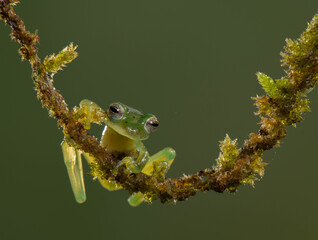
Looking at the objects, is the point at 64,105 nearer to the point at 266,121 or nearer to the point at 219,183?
the point at 219,183

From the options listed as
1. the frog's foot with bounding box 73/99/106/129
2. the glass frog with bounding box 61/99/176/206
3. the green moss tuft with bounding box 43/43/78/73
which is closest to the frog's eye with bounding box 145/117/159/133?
the glass frog with bounding box 61/99/176/206

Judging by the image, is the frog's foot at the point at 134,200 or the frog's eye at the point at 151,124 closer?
the frog's eye at the point at 151,124

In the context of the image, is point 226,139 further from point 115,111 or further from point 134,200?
point 134,200

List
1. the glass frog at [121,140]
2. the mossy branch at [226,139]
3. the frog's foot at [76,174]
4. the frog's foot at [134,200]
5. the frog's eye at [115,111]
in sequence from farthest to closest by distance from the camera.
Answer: the frog's foot at [134,200]
the frog's foot at [76,174]
the frog's eye at [115,111]
the glass frog at [121,140]
the mossy branch at [226,139]

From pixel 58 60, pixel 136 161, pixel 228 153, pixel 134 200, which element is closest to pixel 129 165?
pixel 136 161

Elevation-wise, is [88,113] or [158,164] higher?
[88,113]

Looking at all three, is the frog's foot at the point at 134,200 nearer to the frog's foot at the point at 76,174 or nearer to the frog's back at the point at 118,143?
the frog's foot at the point at 76,174

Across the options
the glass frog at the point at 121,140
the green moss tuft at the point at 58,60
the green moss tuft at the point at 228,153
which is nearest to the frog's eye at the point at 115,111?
the glass frog at the point at 121,140
